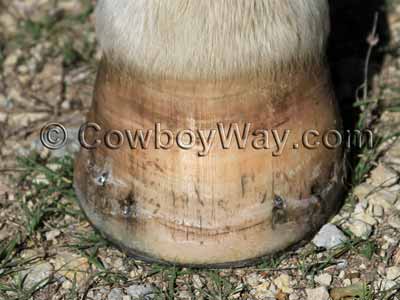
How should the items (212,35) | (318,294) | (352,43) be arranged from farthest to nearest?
(352,43) → (318,294) → (212,35)

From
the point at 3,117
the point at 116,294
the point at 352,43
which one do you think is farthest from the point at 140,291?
the point at 352,43

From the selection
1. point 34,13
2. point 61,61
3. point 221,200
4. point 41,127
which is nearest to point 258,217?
point 221,200

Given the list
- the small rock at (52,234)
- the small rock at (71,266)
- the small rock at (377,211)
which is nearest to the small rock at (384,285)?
the small rock at (377,211)

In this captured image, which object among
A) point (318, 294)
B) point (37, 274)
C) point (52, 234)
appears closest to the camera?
point (318, 294)

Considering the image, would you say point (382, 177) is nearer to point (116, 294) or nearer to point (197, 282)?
point (197, 282)

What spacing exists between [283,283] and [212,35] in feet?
2.20

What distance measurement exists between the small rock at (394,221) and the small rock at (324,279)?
24 centimetres

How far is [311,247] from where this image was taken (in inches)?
91.0

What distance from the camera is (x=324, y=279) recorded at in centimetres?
225

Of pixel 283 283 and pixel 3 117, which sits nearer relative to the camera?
pixel 283 283

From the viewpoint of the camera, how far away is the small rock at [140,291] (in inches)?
87.6

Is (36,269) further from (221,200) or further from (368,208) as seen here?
(368,208)

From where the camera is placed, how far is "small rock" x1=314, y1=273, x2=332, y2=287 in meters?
2.25

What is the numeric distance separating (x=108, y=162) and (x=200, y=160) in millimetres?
251
